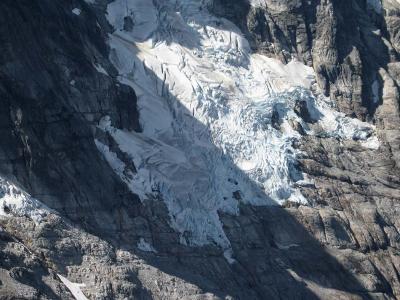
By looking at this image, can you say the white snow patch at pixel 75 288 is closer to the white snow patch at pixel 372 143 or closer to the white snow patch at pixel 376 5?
the white snow patch at pixel 372 143

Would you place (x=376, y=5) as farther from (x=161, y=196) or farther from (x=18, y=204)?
(x=18, y=204)

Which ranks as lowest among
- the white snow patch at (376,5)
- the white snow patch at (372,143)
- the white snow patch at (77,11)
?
the white snow patch at (372,143)

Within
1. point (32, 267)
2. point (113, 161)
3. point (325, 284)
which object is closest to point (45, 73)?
point (113, 161)

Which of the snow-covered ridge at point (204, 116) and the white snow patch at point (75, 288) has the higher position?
the white snow patch at point (75, 288)

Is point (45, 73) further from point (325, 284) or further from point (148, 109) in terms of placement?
point (325, 284)

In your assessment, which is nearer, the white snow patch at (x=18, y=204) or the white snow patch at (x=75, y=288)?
the white snow patch at (x=75, y=288)

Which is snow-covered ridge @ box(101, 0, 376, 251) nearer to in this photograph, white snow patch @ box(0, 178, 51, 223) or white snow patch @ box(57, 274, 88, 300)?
white snow patch @ box(0, 178, 51, 223)

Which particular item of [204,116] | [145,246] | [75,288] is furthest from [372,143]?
[75,288]

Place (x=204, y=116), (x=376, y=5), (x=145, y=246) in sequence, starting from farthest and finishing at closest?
(x=376, y=5) → (x=204, y=116) → (x=145, y=246)

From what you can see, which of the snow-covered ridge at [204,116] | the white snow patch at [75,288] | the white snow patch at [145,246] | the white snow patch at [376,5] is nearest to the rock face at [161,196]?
the white snow patch at [145,246]
